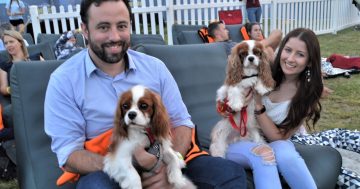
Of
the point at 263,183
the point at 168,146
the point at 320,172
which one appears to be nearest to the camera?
the point at 168,146

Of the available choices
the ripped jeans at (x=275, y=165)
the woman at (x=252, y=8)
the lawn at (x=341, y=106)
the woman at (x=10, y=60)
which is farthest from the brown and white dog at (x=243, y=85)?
the woman at (x=252, y=8)

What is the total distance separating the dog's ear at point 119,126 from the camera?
8.00 ft

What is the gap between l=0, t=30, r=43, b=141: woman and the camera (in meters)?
4.62

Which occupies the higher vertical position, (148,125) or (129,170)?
(148,125)

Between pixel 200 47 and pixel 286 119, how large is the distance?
1640mm

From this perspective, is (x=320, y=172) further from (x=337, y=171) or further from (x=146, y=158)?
(x=146, y=158)

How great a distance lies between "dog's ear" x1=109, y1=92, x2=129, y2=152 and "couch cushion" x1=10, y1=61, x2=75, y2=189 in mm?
891

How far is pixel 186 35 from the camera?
26.0 feet

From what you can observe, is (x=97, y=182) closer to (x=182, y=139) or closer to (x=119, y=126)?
(x=119, y=126)

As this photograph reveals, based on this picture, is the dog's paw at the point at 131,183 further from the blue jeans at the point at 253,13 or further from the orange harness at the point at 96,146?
the blue jeans at the point at 253,13

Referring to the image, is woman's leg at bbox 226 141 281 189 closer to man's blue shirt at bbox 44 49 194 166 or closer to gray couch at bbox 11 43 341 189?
gray couch at bbox 11 43 341 189

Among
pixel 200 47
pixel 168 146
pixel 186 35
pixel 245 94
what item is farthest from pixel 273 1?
pixel 168 146

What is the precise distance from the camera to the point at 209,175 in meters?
2.83

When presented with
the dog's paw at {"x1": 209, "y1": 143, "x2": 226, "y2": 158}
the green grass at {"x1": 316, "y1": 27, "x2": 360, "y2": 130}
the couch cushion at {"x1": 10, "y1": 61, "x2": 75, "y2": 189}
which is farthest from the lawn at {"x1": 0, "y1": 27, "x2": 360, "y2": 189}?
the dog's paw at {"x1": 209, "y1": 143, "x2": 226, "y2": 158}
